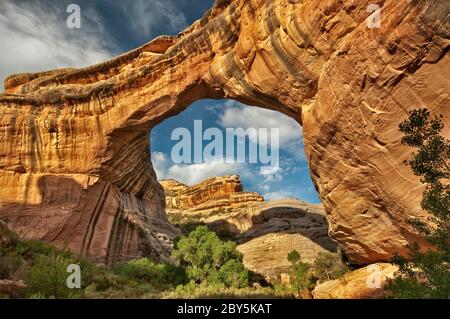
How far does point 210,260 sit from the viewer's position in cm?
2242

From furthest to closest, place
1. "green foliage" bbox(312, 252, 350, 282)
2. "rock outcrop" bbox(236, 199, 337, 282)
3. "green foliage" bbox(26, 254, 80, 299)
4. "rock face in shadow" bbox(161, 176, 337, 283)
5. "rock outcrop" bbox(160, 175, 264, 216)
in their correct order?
"rock outcrop" bbox(160, 175, 264, 216) → "rock face in shadow" bbox(161, 176, 337, 283) → "rock outcrop" bbox(236, 199, 337, 282) → "green foliage" bbox(312, 252, 350, 282) → "green foliage" bbox(26, 254, 80, 299)

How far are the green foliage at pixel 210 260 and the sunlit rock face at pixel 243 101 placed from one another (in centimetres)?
497

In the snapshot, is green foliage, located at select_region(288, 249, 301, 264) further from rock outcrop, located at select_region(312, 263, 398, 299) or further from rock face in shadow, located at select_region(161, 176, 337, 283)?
rock outcrop, located at select_region(312, 263, 398, 299)

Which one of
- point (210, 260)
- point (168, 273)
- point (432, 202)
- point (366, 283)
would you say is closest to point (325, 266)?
point (210, 260)

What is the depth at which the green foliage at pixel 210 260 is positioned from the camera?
837 inches

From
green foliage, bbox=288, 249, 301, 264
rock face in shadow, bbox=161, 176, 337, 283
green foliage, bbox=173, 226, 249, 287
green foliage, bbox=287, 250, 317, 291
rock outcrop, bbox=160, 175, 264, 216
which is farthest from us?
rock outcrop, bbox=160, 175, 264, 216

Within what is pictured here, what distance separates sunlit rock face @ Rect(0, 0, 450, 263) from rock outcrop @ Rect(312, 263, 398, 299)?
0.63 meters

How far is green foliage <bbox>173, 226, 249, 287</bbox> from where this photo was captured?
21266 millimetres

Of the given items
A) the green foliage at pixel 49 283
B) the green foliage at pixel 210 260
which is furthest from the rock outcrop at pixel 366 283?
the green foliage at pixel 49 283

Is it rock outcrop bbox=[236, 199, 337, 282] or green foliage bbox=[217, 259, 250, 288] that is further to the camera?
rock outcrop bbox=[236, 199, 337, 282]

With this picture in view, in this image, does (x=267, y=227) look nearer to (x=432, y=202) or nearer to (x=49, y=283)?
(x=49, y=283)

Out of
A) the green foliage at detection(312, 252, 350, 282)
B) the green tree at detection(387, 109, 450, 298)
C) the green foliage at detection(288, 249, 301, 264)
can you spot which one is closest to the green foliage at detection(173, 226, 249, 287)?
the green foliage at detection(288, 249, 301, 264)

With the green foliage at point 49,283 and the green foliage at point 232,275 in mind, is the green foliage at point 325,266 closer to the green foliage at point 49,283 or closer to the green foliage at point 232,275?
the green foliage at point 232,275
